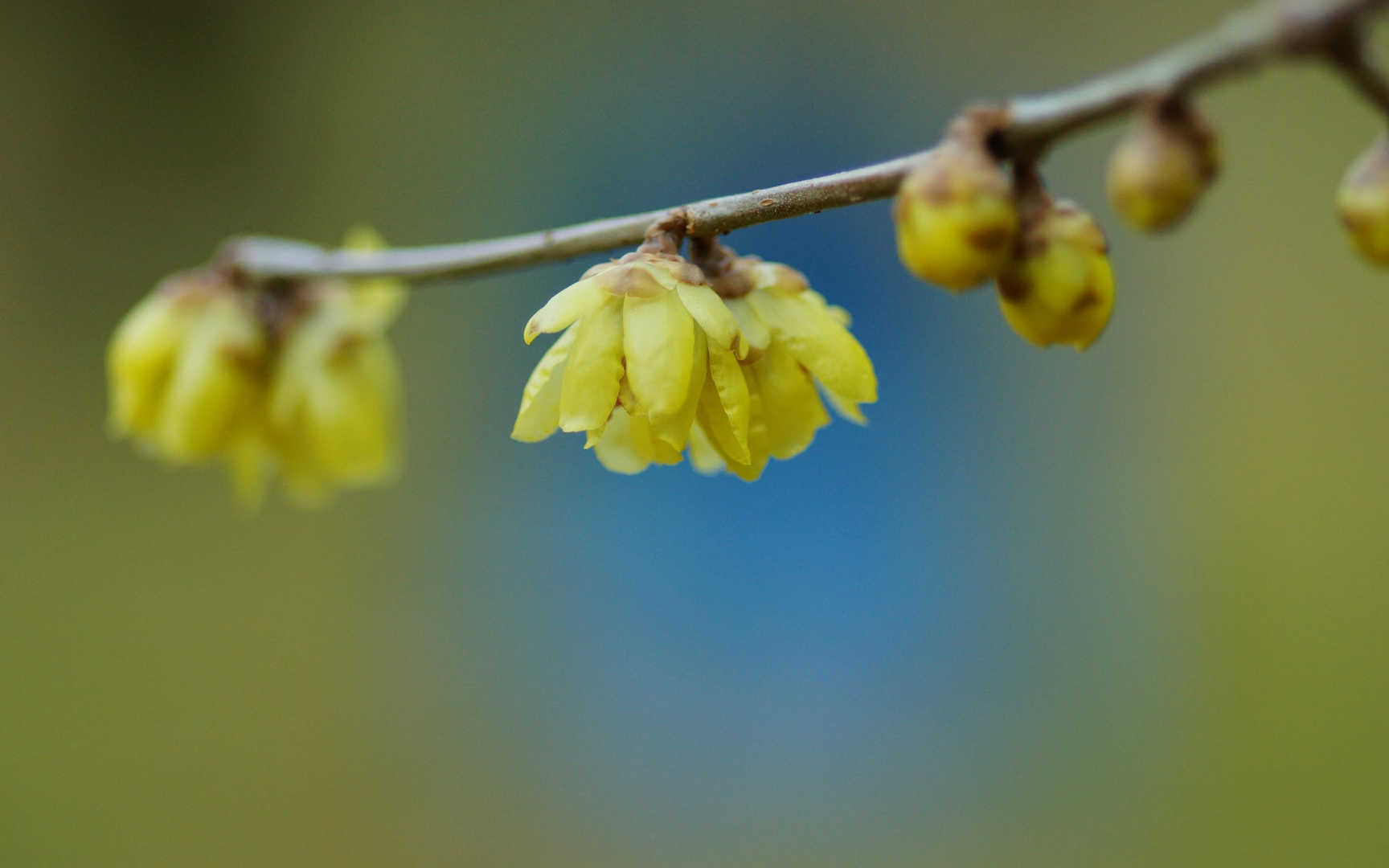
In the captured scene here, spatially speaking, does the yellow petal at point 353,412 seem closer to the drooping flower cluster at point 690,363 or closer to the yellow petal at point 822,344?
the drooping flower cluster at point 690,363

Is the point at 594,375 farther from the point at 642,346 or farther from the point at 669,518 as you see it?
the point at 669,518

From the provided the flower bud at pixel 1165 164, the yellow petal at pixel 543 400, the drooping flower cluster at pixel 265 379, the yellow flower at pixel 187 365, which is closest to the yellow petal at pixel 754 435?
the yellow petal at pixel 543 400

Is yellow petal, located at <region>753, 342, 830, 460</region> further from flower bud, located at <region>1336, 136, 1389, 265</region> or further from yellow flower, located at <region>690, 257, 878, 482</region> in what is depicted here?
flower bud, located at <region>1336, 136, 1389, 265</region>

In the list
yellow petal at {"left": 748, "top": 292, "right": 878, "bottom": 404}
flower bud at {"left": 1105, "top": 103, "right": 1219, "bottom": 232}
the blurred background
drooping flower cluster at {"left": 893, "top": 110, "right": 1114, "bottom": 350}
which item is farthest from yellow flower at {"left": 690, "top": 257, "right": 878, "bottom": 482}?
the blurred background

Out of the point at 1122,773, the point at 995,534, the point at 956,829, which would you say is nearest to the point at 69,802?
the point at 956,829

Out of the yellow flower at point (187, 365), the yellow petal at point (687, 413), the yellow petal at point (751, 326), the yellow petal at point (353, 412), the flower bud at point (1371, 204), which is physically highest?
the yellow flower at point (187, 365)

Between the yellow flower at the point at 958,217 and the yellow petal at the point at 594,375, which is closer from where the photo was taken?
the yellow flower at the point at 958,217

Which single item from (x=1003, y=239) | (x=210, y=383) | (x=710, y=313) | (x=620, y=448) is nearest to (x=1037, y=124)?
(x=1003, y=239)
